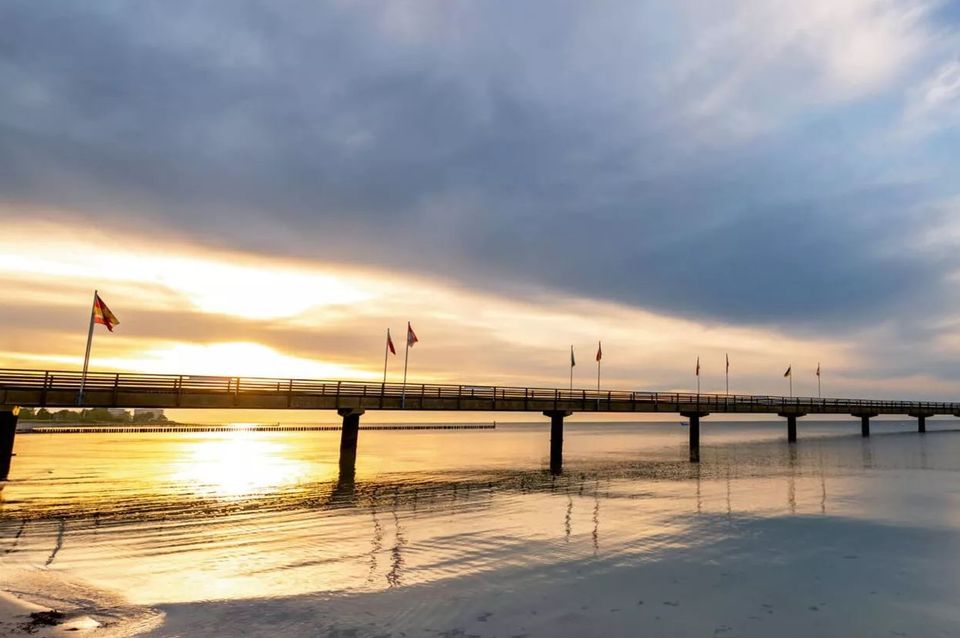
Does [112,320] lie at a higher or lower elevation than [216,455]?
higher

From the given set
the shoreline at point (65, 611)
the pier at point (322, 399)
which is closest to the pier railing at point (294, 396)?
the pier at point (322, 399)

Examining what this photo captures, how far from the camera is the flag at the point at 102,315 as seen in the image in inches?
1314

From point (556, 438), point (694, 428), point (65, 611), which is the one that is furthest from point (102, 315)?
point (694, 428)

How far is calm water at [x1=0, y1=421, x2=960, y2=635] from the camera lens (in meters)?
11.9

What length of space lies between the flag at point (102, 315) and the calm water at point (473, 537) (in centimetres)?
910

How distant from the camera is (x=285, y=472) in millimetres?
37688

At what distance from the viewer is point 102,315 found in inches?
1324

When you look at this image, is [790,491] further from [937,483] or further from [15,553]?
[15,553]

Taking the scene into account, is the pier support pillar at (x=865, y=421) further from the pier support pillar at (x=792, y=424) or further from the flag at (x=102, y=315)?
the flag at (x=102, y=315)

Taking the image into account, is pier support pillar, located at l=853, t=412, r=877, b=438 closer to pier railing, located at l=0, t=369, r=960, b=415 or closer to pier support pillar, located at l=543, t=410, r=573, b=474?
pier railing, located at l=0, t=369, r=960, b=415

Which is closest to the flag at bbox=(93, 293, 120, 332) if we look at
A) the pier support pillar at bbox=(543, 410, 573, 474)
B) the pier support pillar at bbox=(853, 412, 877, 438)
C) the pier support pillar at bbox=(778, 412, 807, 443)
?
the pier support pillar at bbox=(543, 410, 573, 474)

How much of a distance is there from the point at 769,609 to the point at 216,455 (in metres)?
Result: 53.3

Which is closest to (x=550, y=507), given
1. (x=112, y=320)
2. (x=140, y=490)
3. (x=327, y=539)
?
(x=327, y=539)

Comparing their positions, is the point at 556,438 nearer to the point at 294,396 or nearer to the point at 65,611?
the point at 294,396
